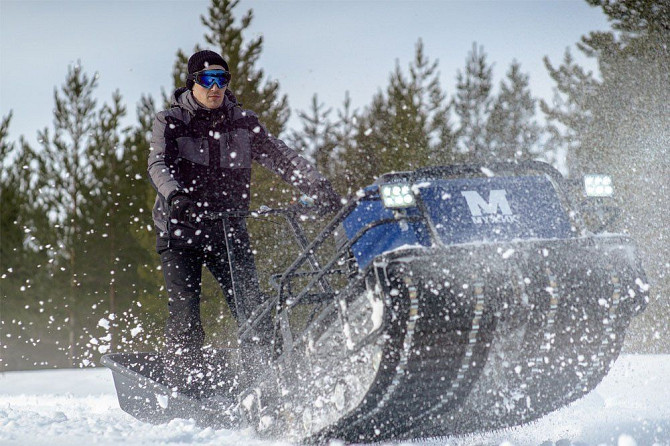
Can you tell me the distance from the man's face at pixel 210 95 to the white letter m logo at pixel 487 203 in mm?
1584

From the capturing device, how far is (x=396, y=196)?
3252 mm

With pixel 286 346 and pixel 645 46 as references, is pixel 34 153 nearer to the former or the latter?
pixel 645 46

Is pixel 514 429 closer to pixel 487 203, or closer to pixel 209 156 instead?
pixel 487 203

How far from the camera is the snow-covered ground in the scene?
3.64 meters

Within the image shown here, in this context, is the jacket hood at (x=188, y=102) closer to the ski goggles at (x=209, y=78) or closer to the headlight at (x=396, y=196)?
the ski goggles at (x=209, y=78)

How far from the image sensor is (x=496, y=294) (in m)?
3.24

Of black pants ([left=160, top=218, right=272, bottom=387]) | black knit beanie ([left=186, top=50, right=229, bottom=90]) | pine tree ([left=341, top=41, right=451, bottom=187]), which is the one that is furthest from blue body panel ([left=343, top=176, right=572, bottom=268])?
pine tree ([left=341, top=41, right=451, bottom=187])

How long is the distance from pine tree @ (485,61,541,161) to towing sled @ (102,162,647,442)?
917 inches

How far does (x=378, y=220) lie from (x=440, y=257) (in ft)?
1.10

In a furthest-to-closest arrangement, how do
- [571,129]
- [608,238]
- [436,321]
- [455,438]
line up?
[571,129], [455,438], [608,238], [436,321]

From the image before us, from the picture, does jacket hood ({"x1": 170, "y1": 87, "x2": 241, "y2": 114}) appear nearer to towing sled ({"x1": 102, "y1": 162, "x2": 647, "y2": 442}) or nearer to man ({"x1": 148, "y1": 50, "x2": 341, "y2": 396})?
man ({"x1": 148, "y1": 50, "x2": 341, "y2": 396})

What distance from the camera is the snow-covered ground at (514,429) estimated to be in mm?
3645

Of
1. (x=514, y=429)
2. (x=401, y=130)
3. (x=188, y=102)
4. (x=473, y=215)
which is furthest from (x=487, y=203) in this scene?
(x=401, y=130)

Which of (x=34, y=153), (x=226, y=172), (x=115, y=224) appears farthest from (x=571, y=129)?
(x=226, y=172)
